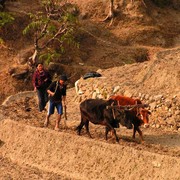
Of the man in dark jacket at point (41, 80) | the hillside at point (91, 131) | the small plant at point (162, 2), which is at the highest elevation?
the man in dark jacket at point (41, 80)

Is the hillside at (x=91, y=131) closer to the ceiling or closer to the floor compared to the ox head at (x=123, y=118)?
closer to the floor

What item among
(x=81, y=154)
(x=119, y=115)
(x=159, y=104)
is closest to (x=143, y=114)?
(x=119, y=115)

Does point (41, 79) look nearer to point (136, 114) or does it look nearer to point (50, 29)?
point (136, 114)

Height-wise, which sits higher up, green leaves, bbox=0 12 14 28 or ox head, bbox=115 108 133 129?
ox head, bbox=115 108 133 129

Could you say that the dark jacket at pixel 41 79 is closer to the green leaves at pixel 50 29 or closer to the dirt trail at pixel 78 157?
the dirt trail at pixel 78 157

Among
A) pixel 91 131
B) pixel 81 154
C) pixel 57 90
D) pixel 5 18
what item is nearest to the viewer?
pixel 81 154

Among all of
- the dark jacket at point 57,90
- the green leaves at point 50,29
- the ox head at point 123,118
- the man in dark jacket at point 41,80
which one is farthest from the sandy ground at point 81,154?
the green leaves at point 50,29

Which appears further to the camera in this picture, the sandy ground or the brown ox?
the brown ox

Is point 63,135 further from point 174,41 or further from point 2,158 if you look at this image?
point 174,41

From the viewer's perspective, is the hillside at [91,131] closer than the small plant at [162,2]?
Yes

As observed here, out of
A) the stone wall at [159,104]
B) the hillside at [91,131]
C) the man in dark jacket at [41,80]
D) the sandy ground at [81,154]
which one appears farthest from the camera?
the man in dark jacket at [41,80]

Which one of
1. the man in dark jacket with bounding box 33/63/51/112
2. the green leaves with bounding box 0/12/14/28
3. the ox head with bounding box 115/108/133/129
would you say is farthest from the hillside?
the green leaves with bounding box 0/12/14/28

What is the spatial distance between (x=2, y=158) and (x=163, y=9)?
26353 mm

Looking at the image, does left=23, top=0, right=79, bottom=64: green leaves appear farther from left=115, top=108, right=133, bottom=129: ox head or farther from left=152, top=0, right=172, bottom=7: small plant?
left=115, top=108, right=133, bottom=129: ox head
